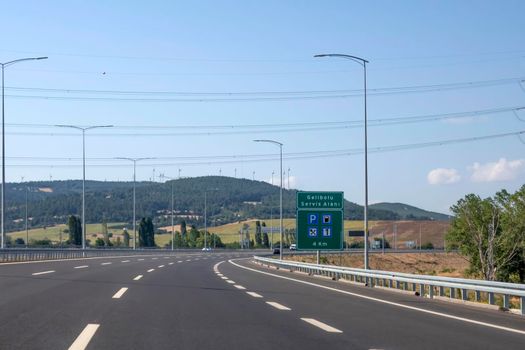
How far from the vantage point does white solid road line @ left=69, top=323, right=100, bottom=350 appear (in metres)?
11.5

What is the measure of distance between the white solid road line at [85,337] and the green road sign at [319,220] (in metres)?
30.6

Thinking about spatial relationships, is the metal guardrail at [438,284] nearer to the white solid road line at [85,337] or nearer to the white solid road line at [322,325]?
the white solid road line at [322,325]

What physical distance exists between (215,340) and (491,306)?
11.7 metres

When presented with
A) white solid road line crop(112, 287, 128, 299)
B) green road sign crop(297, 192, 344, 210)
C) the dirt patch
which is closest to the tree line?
the dirt patch

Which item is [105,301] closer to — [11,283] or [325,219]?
[11,283]

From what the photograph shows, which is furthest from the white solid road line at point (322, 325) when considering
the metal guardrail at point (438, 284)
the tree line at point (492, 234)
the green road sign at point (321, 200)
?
the tree line at point (492, 234)

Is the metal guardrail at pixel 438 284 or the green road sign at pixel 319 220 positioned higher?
the green road sign at pixel 319 220

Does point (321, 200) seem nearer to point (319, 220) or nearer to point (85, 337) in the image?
point (319, 220)

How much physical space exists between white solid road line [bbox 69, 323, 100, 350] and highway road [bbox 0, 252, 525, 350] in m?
0.02

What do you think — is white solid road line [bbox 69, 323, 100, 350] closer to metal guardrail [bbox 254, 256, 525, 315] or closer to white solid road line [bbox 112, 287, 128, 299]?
white solid road line [bbox 112, 287, 128, 299]

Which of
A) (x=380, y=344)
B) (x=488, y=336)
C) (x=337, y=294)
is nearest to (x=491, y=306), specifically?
(x=337, y=294)

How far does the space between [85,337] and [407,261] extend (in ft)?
345

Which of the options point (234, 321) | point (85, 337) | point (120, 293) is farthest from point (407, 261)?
point (85, 337)

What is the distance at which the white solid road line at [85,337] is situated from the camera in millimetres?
11461
